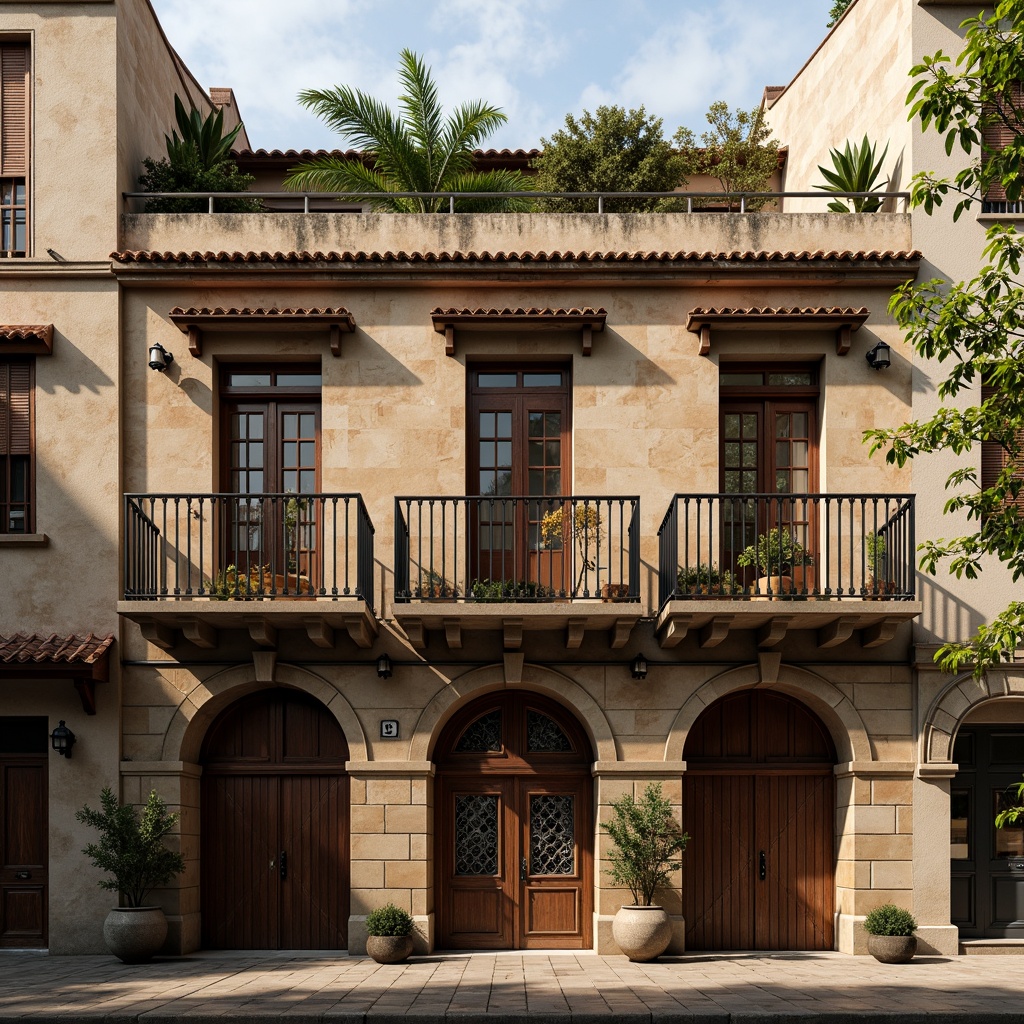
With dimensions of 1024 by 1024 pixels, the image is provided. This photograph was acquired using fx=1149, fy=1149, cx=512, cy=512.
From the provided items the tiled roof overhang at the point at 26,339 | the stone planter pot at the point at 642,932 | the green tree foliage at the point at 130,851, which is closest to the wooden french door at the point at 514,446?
the stone planter pot at the point at 642,932

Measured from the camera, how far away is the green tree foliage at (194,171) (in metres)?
15.6

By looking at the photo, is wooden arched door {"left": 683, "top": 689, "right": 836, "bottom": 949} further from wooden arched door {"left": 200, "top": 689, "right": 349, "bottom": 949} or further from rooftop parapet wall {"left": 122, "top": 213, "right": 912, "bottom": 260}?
rooftop parapet wall {"left": 122, "top": 213, "right": 912, "bottom": 260}

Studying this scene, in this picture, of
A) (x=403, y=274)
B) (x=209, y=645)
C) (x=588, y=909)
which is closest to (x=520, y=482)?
(x=403, y=274)

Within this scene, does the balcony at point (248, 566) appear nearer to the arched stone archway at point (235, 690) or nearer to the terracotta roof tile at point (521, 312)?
the arched stone archway at point (235, 690)

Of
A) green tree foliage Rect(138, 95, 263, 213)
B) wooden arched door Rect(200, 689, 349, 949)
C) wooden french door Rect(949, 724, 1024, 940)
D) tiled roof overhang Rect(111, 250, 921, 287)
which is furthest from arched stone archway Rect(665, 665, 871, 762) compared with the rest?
green tree foliage Rect(138, 95, 263, 213)

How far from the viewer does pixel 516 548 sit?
14.4 m

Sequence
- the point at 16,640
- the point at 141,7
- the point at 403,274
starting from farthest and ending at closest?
the point at 141,7, the point at 403,274, the point at 16,640

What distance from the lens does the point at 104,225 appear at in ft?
47.9

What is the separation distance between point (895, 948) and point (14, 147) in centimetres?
1454

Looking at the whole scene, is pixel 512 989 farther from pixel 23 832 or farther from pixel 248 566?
pixel 23 832

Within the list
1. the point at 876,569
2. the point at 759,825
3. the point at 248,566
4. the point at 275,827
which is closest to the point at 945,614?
the point at 876,569

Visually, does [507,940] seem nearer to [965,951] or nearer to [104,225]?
[965,951]

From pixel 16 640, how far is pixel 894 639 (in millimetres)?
10602

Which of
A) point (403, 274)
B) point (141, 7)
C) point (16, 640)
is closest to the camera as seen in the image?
point (16, 640)
